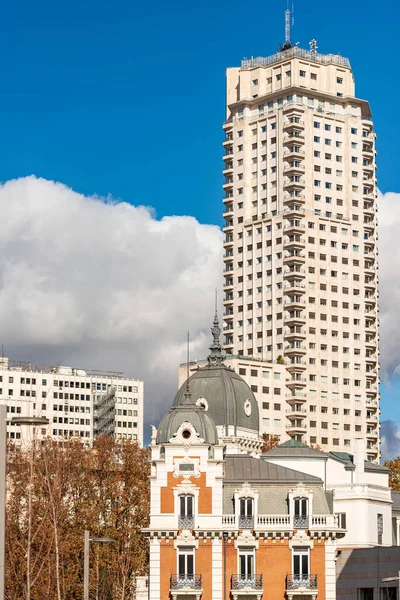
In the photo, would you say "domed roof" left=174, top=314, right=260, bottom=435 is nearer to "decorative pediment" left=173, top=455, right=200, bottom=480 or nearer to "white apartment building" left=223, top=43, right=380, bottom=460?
"decorative pediment" left=173, top=455, right=200, bottom=480

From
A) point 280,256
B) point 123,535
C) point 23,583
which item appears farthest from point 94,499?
point 280,256

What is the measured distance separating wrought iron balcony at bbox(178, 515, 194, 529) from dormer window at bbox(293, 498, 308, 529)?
24.5 ft

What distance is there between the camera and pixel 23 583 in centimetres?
10619

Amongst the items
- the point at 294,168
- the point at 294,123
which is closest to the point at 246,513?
the point at 294,168

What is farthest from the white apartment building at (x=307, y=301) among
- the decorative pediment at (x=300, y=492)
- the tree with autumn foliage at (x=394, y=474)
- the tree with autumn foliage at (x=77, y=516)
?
the decorative pediment at (x=300, y=492)

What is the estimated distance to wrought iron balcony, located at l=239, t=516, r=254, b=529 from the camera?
9500 centimetres

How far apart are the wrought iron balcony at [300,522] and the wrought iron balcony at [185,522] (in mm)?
7465

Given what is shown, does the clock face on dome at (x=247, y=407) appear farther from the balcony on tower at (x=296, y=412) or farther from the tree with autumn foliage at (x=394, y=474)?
the balcony on tower at (x=296, y=412)

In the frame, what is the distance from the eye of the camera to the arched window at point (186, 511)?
312ft

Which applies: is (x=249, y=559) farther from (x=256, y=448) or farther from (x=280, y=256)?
(x=280, y=256)

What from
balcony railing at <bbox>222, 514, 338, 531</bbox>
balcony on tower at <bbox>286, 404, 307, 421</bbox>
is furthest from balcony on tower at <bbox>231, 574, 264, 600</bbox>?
Result: balcony on tower at <bbox>286, 404, 307, 421</bbox>

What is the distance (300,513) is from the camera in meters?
95.8

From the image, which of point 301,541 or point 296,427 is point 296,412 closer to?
point 296,427

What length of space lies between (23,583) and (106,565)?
482 inches
